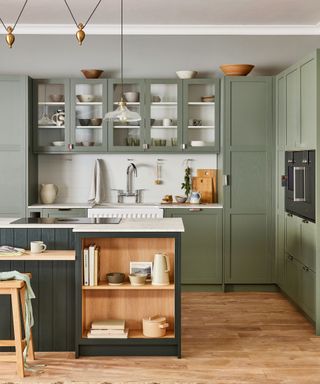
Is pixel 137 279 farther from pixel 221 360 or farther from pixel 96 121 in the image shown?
pixel 96 121

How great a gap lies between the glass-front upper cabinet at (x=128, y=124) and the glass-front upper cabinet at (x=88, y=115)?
73mm

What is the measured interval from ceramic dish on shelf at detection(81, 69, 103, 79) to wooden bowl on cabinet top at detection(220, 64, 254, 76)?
1295 millimetres

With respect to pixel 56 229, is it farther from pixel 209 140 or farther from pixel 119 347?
pixel 209 140

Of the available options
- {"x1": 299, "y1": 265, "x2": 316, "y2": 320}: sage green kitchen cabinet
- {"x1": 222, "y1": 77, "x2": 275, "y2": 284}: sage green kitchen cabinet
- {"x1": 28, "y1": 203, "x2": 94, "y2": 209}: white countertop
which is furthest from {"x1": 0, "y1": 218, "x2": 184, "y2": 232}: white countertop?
{"x1": 222, "y1": 77, "x2": 275, "y2": 284}: sage green kitchen cabinet

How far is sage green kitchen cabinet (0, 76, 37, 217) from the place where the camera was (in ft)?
21.9

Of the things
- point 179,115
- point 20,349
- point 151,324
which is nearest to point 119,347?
point 151,324

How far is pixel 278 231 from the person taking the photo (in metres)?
6.56

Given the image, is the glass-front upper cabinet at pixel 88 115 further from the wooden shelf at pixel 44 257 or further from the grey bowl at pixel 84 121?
the wooden shelf at pixel 44 257

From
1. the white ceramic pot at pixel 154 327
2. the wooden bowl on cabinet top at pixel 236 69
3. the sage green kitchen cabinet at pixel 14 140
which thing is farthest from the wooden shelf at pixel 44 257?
the wooden bowl on cabinet top at pixel 236 69

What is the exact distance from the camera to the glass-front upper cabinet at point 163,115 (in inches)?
268

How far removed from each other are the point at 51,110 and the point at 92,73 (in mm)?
583

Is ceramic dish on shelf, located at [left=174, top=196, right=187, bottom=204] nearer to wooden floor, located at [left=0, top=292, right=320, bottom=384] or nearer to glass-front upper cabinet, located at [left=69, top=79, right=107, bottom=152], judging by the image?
glass-front upper cabinet, located at [left=69, top=79, right=107, bottom=152]

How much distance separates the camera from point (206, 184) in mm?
7129

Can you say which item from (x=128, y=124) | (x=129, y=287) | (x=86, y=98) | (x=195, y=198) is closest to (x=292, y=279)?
(x=195, y=198)
